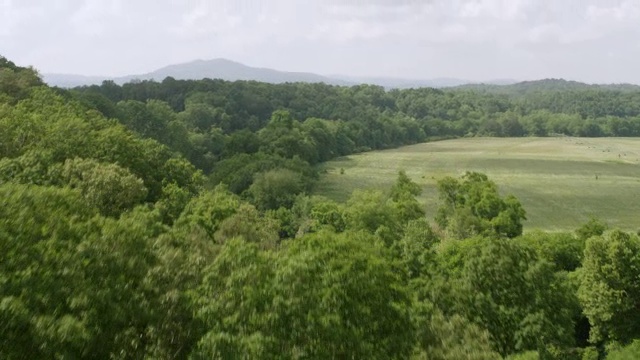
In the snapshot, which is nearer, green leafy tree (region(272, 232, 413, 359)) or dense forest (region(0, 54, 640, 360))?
dense forest (region(0, 54, 640, 360))

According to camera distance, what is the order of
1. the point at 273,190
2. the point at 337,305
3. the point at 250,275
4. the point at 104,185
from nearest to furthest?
the point at 337,305, the point at 250,275, the point at 104,185, the point at 273,190

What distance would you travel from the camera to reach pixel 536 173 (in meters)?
103

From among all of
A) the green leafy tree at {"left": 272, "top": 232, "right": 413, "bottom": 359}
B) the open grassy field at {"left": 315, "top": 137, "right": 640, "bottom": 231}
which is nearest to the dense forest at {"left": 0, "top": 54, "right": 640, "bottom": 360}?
the green leafy tree at {"left": 272, "top": 232, "right": 413, "bottom": 359}

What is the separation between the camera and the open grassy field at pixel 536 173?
244 ft

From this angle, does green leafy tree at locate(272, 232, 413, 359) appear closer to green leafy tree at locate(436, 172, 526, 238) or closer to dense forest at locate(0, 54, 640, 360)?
dense forest at locate(0, 54, 640, 360)

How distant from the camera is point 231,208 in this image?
115ft

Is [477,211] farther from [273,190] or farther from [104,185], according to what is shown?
[104,185]

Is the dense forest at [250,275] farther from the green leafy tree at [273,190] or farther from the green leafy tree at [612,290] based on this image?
the green leafy tree at [273,190]

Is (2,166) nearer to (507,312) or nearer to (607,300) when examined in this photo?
(507,312)

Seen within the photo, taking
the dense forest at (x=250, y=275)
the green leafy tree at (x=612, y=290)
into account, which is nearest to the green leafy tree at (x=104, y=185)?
the dense forest at (x=250, y=275)

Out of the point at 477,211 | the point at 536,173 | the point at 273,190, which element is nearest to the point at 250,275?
the point at 477,211

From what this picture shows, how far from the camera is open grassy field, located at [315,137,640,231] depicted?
2933 inches

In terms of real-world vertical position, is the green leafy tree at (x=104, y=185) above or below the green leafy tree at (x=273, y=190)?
above

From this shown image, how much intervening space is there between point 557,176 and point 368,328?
94886 millimetres
